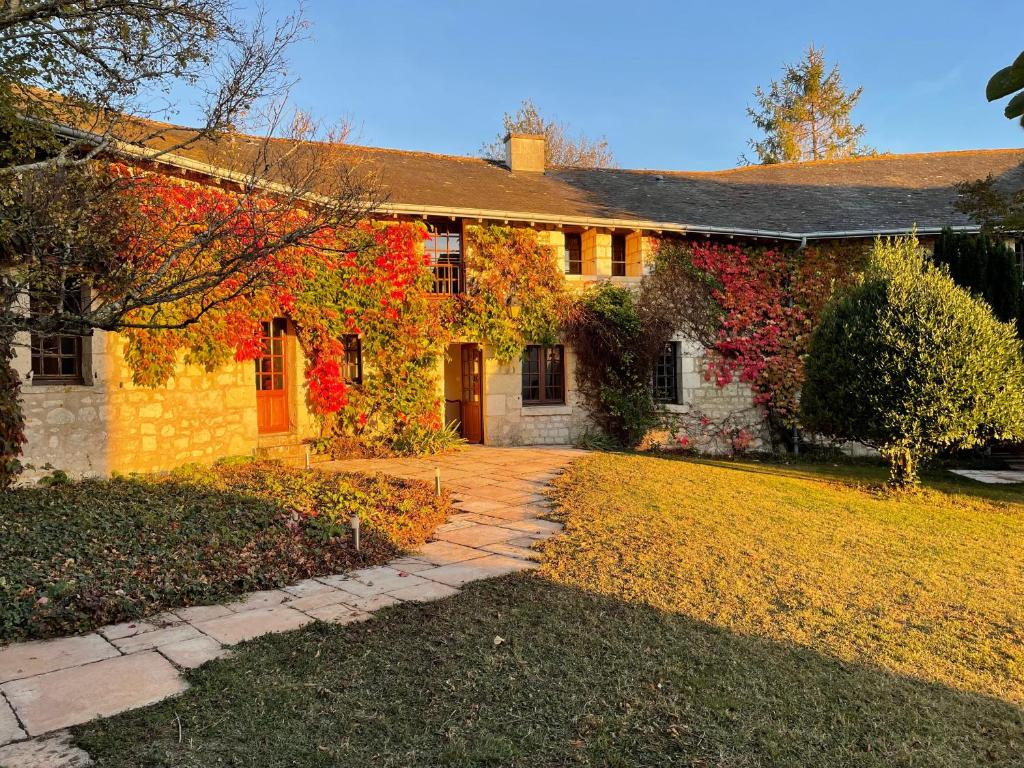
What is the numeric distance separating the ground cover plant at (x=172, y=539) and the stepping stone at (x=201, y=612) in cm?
10

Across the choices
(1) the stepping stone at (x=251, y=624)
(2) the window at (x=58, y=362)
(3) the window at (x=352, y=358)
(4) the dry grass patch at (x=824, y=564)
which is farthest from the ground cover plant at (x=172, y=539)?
(3) the window at (x=352, y=358)

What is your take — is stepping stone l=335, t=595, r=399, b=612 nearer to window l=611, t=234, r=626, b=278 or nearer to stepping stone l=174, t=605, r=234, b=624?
stepping stone l=174, t=605, r=234, b=624

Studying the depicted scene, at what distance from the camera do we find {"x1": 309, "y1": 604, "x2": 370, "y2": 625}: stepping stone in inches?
155

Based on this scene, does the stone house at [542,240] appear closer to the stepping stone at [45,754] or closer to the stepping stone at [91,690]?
the stepping stone at [91,690]

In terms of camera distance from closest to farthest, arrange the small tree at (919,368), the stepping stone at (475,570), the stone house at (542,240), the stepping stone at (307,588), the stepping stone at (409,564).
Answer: the stepping stone at (307,588)
the stepping stone at (475,570)
the stepping stone at (409,564)
the small tree at (919,368)
the stone house at (542,240)

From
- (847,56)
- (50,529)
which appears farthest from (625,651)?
(847,56)

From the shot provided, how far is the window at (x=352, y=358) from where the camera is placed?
11297 mm

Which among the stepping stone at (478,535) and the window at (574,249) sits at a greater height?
the window at (574,249)

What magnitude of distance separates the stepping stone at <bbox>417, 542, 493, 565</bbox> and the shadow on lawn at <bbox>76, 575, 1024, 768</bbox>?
4.69 ft

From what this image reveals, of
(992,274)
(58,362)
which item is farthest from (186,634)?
(992,274)

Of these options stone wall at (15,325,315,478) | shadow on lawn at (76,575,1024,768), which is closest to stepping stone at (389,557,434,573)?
shadow on lawn at (76,575,1024,768)

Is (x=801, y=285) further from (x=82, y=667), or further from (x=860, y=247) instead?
(x=82, y=667)

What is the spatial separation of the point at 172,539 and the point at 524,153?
12373 mm

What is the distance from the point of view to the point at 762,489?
27.3 feet
